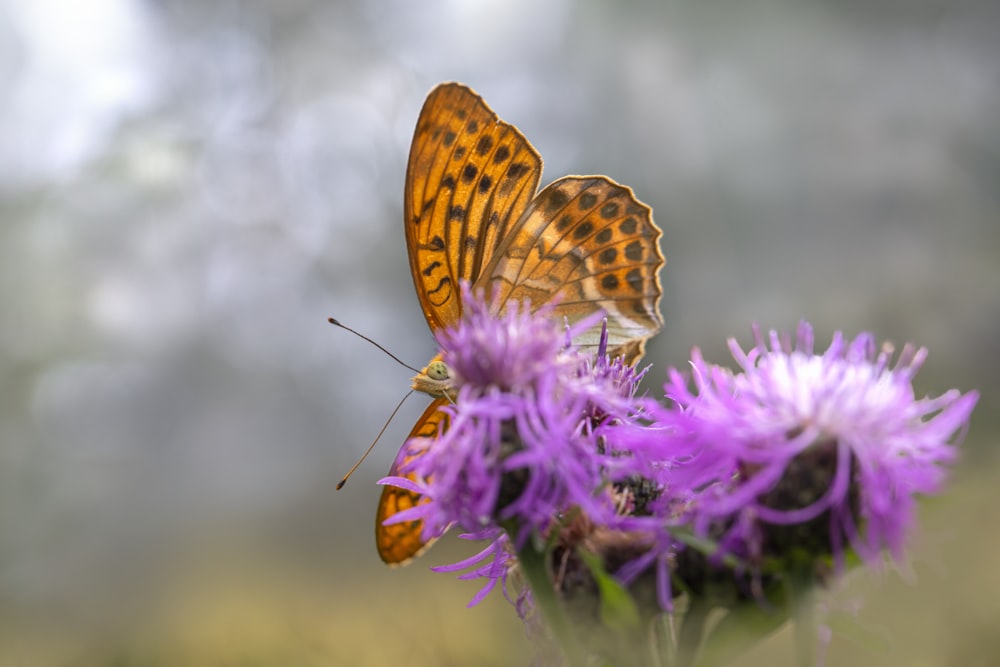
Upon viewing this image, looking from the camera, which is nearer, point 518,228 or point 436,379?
point 436,379

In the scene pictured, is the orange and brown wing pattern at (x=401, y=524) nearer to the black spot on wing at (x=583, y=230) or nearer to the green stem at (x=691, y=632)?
the green stem at (x=691, y=632)

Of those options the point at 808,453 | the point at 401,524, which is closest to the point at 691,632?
the point at 808,453

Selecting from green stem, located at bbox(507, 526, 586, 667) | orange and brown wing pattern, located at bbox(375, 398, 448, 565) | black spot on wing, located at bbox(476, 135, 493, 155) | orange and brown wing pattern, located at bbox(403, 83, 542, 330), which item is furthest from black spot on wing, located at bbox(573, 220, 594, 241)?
green stem, located at bbox(507, 526, 586, 667)

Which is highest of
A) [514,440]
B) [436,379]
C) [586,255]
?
[586,255]

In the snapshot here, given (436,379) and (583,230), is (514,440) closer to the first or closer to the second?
(436,379)

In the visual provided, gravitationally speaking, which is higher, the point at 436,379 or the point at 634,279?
the point at 634,279

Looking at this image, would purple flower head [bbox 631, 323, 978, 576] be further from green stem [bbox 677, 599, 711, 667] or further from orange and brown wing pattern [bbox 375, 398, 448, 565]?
orange and brown wing pattern [bbox 375, 398, 448, 565]

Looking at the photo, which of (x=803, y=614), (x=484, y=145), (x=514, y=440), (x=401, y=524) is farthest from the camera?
(x=484, y=145)

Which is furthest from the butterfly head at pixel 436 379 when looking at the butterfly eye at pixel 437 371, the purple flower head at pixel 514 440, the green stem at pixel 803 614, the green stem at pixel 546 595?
the green stem at pixel 803 614
